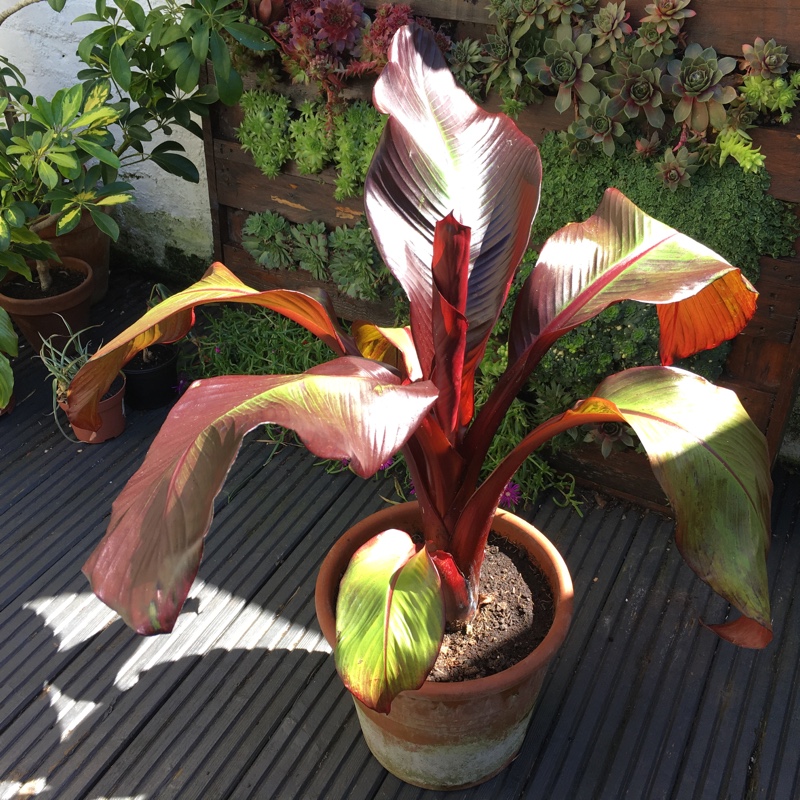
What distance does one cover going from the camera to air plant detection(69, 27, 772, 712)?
96 cm

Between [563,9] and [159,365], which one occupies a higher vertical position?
[563,9]

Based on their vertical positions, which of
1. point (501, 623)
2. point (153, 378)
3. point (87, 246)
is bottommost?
point (153, 378)

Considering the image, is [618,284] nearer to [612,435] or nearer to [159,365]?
[612,435]

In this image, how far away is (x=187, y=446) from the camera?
98cm

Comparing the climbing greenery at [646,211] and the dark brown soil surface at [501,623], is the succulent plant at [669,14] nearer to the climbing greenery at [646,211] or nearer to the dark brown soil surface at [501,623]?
the climbing greenery at [646,211]

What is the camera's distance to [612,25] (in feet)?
5.75

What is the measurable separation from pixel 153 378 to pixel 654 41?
1.82 meters

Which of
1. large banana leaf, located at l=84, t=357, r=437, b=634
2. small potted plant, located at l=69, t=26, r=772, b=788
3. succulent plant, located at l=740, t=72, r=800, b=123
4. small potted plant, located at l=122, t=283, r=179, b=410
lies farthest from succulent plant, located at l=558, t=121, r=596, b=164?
small potted plant, located at l=122, t=283, r=179, b=410

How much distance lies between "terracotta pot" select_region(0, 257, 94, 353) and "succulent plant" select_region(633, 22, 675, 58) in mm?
2072

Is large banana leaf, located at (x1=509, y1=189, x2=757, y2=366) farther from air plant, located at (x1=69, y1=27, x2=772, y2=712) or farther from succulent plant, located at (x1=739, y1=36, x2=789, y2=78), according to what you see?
succulent plant, located at (x1=739, y1=36, x2=789, y2=78)

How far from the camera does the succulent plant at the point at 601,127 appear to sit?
5.97 ft

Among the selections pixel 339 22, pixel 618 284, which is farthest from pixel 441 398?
pixel 339 22

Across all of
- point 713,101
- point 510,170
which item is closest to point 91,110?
point 510,170

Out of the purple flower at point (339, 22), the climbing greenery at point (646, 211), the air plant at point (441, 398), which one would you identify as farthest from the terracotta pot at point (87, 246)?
the air plant at point (441, 398)
